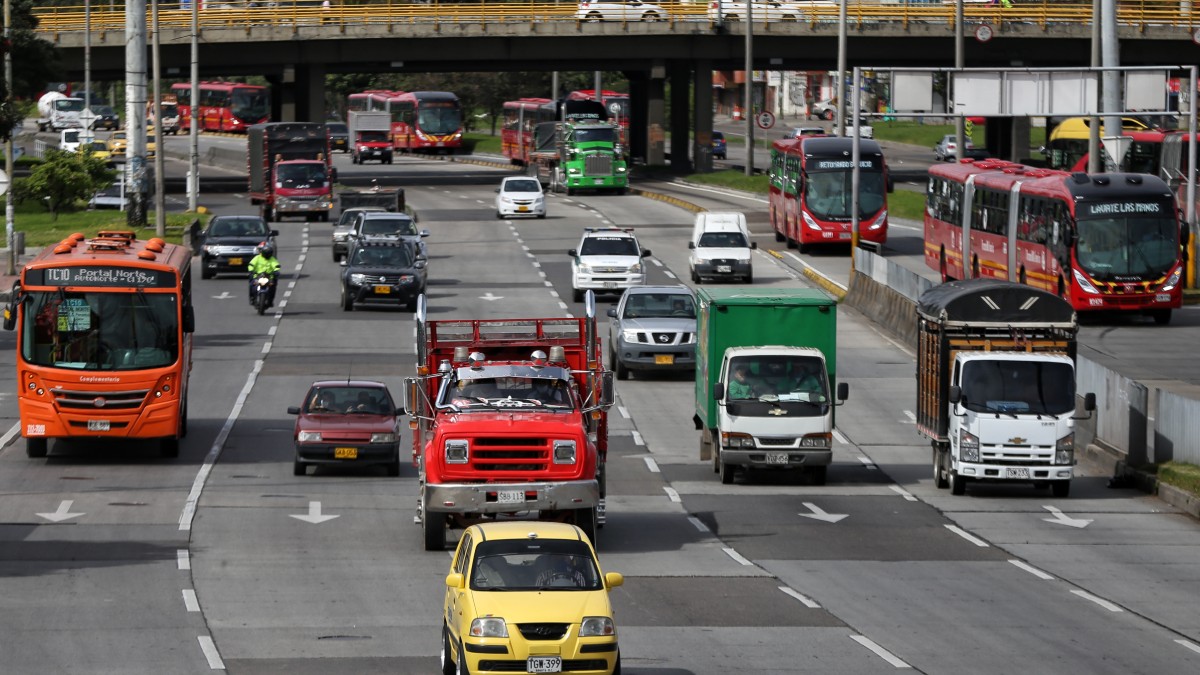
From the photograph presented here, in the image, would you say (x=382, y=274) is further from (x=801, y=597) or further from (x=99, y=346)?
(x=801, y=597)

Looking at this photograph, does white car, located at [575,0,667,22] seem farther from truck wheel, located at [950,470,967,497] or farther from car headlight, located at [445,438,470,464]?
car headlight, located at [445,438,470,464]

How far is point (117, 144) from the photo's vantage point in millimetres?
112938

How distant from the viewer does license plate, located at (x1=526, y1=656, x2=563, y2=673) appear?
14.4 meters

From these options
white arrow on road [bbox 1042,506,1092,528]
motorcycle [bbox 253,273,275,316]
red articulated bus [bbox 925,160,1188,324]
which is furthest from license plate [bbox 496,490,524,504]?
motorcycle [bbox 253,273,275,316]

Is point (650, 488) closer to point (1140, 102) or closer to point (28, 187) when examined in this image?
point (1140, 102)

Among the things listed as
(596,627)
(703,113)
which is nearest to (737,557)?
→ (596,627)

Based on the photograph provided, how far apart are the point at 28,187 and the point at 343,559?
6267 centimetres

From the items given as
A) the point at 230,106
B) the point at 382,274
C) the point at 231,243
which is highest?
the point at 230,106

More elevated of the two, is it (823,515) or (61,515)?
(61,515)

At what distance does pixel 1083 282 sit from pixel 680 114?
186 feet

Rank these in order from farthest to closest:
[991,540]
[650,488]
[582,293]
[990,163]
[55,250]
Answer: [990,163] → [582,293] → [55,250] → [650,488] → [991,540]

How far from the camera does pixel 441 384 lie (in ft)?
74.8

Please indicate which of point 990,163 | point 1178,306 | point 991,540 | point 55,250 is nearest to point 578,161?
point 990,163

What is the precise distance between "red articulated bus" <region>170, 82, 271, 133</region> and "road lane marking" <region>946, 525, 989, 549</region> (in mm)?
112950
